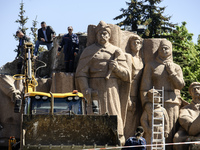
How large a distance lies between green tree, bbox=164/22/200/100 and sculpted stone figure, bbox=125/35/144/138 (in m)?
11.6

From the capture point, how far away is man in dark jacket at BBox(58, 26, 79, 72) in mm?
26172

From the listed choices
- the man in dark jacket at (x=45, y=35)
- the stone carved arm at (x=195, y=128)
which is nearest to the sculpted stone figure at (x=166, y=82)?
the stone carved arm at (x=195, y=128)

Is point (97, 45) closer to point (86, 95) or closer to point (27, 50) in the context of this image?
point (86, 95)

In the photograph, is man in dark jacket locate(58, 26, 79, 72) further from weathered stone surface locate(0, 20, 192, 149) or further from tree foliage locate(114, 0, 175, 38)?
tree foliage locate(114, 0, 175, 38)

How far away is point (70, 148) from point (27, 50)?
6110 mm

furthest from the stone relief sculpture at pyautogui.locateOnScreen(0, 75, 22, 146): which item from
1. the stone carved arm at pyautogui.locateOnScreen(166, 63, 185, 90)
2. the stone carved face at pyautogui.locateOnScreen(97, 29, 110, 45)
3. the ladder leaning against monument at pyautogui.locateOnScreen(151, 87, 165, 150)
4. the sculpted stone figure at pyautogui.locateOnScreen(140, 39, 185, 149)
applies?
the stone carved arm at pyautogui.locateOnScreen(166, 63, 185, 90)

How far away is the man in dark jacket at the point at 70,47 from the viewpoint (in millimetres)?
26172

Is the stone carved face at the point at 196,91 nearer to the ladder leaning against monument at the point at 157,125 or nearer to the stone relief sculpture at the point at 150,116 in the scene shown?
the ladder leaning against monument at the point at 157,125

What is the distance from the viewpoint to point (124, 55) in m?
26.4

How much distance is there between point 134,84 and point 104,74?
1926mm

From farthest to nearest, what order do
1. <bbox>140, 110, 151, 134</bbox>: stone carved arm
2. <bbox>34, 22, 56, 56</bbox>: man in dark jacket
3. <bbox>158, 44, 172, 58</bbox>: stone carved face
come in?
<bbox>34, 22, 56, 56</bbox>: man in dark jacket, <bbox>158, 44, 172, 58</bbox>: stone carved face, <bbox>140, 110, 151, 134</bbox>: stone carved arm

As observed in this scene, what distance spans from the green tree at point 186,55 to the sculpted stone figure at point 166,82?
1162 centimetres

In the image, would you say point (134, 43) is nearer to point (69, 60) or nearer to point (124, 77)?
point (124, 77)

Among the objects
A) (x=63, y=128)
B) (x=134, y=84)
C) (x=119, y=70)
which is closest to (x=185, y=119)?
(x=134, y=84)
